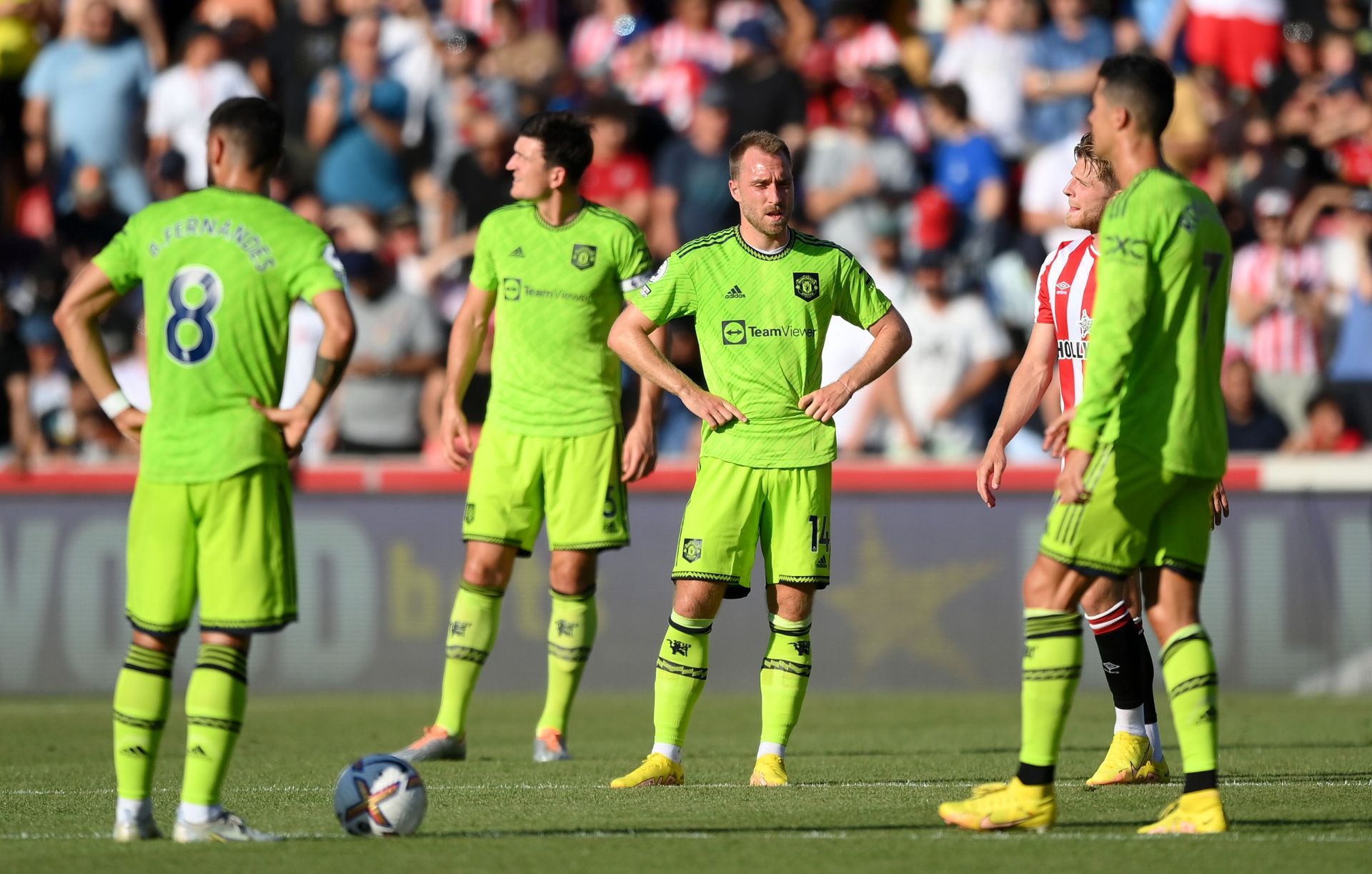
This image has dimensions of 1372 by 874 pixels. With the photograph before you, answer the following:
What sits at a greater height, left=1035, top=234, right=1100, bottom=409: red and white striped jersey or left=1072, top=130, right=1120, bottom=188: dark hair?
left=1072, top=130, right=1120, bottom=188: dark hair

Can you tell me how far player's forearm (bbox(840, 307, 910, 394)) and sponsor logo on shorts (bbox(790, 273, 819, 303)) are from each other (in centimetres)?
31

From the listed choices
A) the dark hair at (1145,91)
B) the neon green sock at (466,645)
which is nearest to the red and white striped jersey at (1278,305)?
the neon green sock at (466,645)

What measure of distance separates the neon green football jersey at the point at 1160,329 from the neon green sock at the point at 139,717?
9.79ft

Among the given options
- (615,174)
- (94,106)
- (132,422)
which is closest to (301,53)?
(94,106)

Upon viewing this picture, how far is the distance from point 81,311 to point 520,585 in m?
7.60

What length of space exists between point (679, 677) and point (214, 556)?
99.1 inches

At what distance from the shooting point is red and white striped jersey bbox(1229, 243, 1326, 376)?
Answer: 15.1 meters

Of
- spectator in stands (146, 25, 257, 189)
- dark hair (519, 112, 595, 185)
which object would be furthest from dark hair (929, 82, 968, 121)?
dark hair (519, 112, 595, 185)

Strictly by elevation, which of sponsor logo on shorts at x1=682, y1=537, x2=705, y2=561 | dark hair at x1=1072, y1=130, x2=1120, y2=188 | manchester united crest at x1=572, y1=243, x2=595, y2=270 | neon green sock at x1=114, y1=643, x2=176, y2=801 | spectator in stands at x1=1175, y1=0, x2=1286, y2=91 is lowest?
neon green sock at x1=114, y1=643, x2=176, y2=801

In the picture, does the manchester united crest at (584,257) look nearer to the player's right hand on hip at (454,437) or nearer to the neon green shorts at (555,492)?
the neon green shorts at (555,492)

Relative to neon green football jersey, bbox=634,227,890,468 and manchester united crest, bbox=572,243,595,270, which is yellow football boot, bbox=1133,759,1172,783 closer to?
neon green football jersey, bbox=634,227,890,468

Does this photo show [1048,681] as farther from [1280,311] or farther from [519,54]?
[519,54]

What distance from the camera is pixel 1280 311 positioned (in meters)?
15.2

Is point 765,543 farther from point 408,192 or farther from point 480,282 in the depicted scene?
point 408,192
